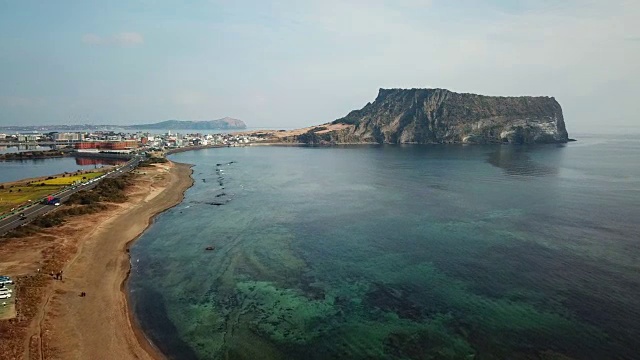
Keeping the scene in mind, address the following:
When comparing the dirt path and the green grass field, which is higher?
the green grass field

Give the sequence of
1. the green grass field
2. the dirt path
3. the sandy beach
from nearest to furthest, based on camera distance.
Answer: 1. the sandy beach
2. the dirt path
3. the green grass field

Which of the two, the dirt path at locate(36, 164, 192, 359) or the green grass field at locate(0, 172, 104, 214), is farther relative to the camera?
the green grass field at locate(0, 172, 104, 214)

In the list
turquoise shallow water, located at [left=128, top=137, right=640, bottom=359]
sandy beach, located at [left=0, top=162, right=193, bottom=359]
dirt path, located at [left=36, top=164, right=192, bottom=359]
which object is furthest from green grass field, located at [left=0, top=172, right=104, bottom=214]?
turquoise shallow water, located at [left=128, top=137, right=640, bottom=359]

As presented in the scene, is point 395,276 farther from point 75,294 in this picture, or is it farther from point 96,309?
point 75,294

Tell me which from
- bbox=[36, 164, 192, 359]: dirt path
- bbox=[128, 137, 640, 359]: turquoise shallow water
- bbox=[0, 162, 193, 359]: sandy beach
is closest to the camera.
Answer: bbox=[0, 162, 193, 359]: sandy beach

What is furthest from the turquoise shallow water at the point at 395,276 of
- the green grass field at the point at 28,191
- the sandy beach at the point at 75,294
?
the green grass field at the point at 28,191

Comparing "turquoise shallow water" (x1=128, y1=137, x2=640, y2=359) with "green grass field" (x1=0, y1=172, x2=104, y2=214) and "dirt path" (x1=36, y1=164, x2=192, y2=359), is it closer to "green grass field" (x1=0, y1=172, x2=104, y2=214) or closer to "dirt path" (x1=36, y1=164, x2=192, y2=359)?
"dirt path" (x1=36, y1=164, x2=192, y2=359)
